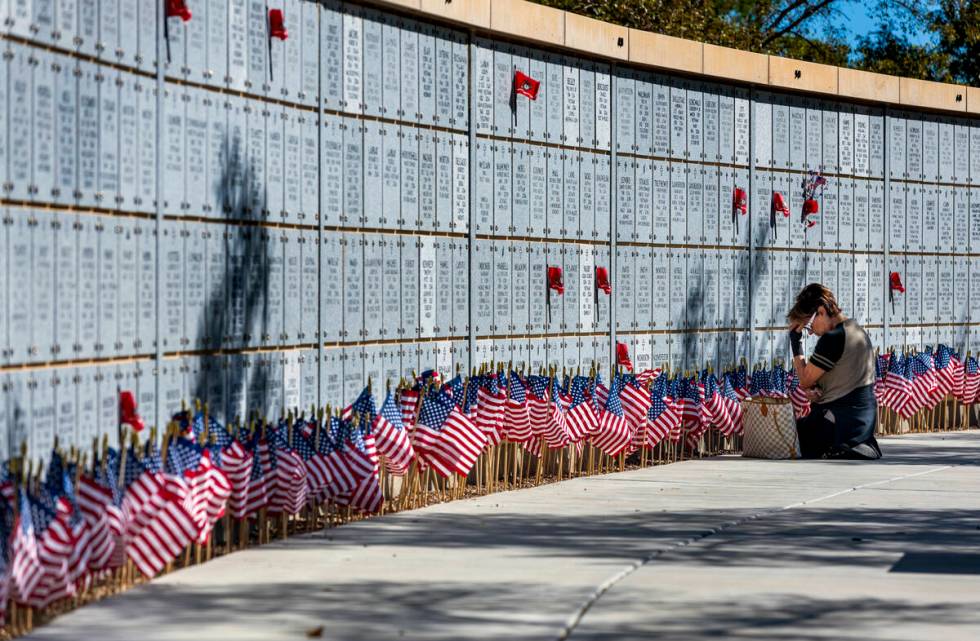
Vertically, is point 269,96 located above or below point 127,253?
above

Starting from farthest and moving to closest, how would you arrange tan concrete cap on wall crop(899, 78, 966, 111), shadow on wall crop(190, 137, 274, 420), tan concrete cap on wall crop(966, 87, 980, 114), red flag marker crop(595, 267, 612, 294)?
tan concrete cap on wall crop(966, 87, 980, 114)
tan concrete cap on wall crop(899, 78, 966, 111)
red flag marker crop(595, 267, 612, 294)
shadow on wall crop(190, 137, 274, 420)

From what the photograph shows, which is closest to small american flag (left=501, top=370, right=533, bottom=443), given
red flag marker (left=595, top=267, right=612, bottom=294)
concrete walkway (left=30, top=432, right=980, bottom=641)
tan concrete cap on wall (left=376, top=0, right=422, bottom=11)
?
concrete walkway (left=30, top=432, right=980, bottom=641)

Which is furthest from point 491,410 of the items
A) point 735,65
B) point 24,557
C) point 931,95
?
point 931,95

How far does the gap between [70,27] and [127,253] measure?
140 cm

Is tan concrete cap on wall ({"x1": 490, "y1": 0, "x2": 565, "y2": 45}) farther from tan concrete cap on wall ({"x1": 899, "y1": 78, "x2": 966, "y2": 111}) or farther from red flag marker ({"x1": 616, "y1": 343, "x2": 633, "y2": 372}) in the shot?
tan concrete cap on wall ({"x1": 899, "y1": 78, "x2": 966, "y2": 111})

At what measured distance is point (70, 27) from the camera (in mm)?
9836

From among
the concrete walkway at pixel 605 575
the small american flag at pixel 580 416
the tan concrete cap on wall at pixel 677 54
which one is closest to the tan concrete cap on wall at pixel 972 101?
the tan concrete cap on wall at pixel 677 54

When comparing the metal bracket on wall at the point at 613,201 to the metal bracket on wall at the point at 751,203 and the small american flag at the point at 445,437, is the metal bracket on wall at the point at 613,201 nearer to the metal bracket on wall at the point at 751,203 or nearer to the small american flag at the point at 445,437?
the metal bracket on wall at the point at 751,203

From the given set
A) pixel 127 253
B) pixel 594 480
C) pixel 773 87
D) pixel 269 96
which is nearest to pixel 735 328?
pixel 773 87

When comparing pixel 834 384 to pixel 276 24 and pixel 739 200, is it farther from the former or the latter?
pixel 276 24

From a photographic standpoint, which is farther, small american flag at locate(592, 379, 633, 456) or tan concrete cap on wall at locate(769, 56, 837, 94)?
tan concrete cap on wall at locate(769, 56, 837, 94)

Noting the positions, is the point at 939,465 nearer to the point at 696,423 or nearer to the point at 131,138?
the point at 696,423

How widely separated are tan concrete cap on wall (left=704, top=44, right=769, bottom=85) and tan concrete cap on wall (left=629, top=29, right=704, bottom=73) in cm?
15

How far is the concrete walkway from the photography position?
25.5 ft
